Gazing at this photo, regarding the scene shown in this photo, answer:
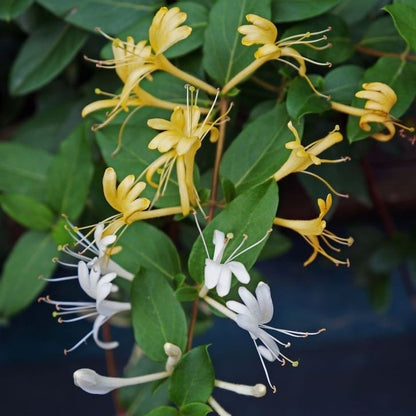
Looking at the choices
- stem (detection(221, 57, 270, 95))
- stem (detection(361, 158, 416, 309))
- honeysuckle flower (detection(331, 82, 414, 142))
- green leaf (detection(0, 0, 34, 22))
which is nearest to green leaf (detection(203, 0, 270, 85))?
stem (detection(221, 57, 270, 95))

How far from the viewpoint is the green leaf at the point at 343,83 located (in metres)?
0.66

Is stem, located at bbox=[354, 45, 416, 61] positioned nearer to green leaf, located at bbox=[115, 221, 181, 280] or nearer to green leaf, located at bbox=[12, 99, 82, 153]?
green leaf, located at bbox=[115, 221, 181, 280]

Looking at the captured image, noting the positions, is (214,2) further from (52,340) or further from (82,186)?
(52,340)

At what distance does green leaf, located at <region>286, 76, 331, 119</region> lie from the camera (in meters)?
0.62

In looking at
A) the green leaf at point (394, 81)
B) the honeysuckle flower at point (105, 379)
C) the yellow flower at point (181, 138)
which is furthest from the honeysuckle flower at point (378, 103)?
the honeysuckle flower at point (105, 379)

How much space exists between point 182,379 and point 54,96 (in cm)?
54

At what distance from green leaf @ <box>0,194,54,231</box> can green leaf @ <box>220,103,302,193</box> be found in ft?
0.81

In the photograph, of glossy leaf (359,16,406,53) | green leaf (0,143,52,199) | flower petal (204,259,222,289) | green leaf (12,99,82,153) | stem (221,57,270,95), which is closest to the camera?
flower petal (204,259,222,289)

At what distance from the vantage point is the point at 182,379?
0.58m

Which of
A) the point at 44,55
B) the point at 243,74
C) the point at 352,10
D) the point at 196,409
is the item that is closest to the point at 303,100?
the point at 243,74

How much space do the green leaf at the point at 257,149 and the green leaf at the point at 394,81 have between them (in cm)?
5

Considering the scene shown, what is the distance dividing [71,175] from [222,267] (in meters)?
0.32

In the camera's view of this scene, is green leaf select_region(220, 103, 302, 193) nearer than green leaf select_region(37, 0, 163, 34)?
Yes

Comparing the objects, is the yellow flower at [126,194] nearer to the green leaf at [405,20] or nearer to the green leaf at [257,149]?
the green leaf at [257,149]
